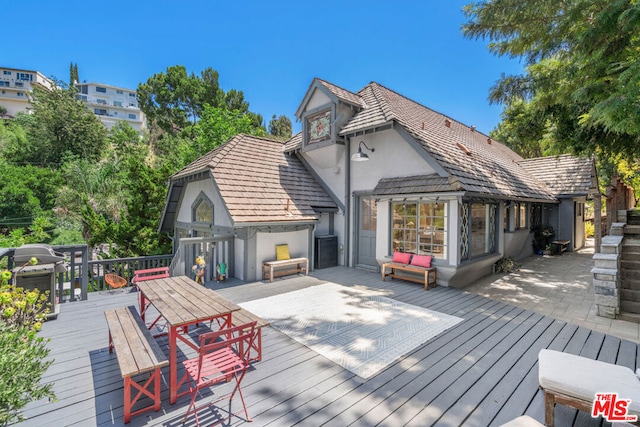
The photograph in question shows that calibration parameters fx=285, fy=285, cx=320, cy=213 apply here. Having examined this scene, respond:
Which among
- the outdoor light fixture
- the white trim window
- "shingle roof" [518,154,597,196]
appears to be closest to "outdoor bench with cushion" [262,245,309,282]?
the white trim window

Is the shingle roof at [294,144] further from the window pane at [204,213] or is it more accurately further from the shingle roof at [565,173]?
the shingle roof at [565,173]

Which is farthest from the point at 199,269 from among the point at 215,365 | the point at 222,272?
the point at 215,365

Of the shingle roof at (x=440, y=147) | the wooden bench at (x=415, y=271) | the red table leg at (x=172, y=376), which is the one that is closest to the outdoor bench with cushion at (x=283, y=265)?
the wooden bench at (x=415, y=271)

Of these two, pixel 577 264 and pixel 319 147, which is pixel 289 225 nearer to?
pixel 319 147

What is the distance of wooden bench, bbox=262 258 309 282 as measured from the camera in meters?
8.24

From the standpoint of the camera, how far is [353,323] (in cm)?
527

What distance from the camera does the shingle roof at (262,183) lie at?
828 cm

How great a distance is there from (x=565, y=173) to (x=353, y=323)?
15.7 m

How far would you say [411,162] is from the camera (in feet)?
28.0

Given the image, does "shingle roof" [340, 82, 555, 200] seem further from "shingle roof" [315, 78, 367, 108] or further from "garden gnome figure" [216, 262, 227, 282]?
"garden gnome figure" [216, 262, 227, 282]

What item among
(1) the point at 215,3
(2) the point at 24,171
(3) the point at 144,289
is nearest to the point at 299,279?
(3) the point at 144,289

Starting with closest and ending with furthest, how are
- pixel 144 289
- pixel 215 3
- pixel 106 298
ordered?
1. pixel 144 289
2. pixel 106 298
3. pixel 215 3

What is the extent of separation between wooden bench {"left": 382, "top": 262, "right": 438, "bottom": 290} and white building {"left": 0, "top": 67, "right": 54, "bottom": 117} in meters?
75.3

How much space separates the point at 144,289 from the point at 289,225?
4.76 meters
